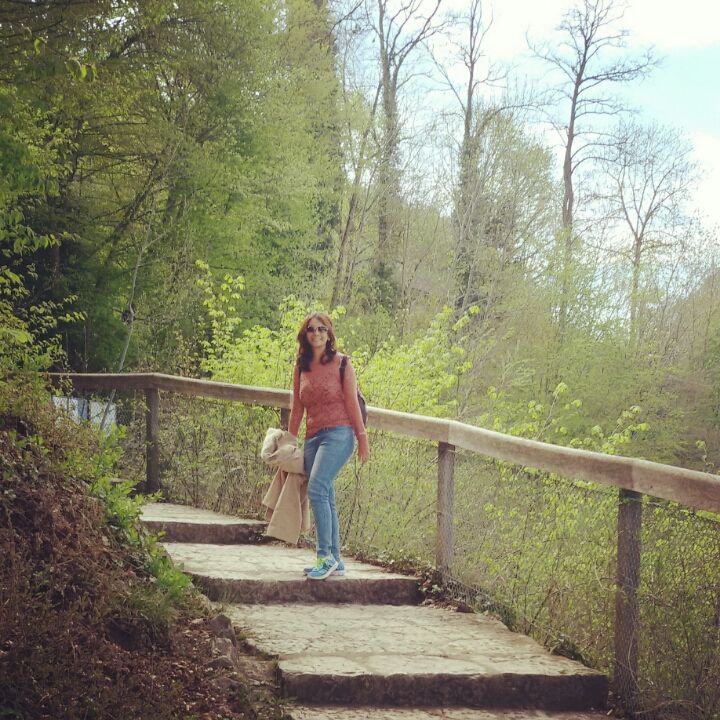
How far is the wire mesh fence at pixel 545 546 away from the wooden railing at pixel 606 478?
0.05 meters

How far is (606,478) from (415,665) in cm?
147

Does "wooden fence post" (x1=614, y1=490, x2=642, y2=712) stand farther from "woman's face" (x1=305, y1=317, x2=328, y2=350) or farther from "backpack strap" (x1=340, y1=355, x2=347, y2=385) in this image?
"woman's face" (x1=305, y1=317, x2=328, y2=350)

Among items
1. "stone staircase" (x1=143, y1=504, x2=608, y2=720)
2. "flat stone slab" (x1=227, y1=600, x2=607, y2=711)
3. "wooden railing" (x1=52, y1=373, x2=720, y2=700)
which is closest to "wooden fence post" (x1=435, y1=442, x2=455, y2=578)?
"wooden railing" (x1=52, y1=373, x2=720, y2=700)

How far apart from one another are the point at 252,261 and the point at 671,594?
21337 mm

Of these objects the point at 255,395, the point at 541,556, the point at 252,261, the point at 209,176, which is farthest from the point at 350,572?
the point at 252,261

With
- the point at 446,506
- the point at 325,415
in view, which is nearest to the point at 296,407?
the point at 325,415

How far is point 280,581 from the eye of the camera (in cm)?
702

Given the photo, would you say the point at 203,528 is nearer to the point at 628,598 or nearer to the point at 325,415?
the point at 325,415

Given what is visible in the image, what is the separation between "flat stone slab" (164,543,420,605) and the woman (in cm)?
13

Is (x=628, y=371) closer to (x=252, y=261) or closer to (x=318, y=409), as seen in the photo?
(x=252, y=261)

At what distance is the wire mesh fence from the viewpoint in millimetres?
4891

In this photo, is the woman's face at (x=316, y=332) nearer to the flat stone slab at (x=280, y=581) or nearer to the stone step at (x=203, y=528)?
the flat stone slab at (x=280, y=581)

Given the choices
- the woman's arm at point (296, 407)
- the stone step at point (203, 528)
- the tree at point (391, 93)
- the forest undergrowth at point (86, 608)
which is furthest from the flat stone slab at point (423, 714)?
the tree at point (391, 93)

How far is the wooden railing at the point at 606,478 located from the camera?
4.98m
